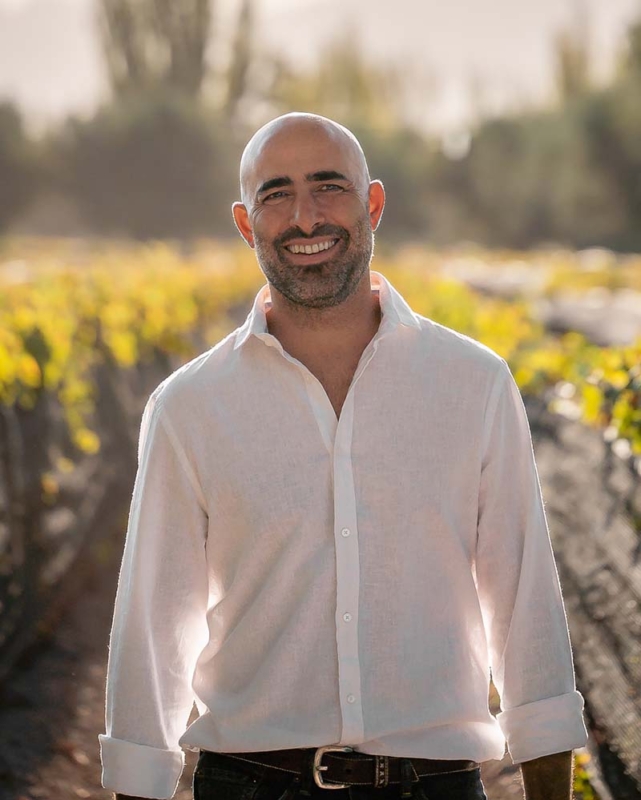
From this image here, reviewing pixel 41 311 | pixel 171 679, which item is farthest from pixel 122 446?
pixel 171 679

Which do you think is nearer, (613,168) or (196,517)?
(196,517)

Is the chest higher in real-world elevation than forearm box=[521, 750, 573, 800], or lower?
higher

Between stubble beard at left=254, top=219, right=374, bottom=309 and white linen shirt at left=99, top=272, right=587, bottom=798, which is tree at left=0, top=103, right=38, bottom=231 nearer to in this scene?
stubble beard at left=254, top=219, right=374, bottom=309

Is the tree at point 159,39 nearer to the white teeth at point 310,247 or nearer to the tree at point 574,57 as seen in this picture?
the tree at point 574,57

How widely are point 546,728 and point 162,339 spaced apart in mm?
6876

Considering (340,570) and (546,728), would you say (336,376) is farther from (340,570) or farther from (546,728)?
(546,728)

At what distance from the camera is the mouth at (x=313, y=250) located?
212 centimetres

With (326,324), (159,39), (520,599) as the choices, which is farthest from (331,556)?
(159,39)

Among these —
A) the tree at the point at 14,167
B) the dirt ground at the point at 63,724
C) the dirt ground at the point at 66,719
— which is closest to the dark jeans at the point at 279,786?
the dirt ground at the point at 66,719

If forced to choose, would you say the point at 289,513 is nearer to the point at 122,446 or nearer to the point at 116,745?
the point at 116,745

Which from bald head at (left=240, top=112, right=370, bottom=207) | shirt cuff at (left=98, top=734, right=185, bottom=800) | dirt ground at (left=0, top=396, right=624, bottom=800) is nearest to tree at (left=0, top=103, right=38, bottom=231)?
dirt ground at (left=0, top=396, right=624, bottom=800)

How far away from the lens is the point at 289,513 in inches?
78.8

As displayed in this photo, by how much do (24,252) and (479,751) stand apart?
23754mm

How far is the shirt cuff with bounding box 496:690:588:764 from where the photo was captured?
1.95 metres
